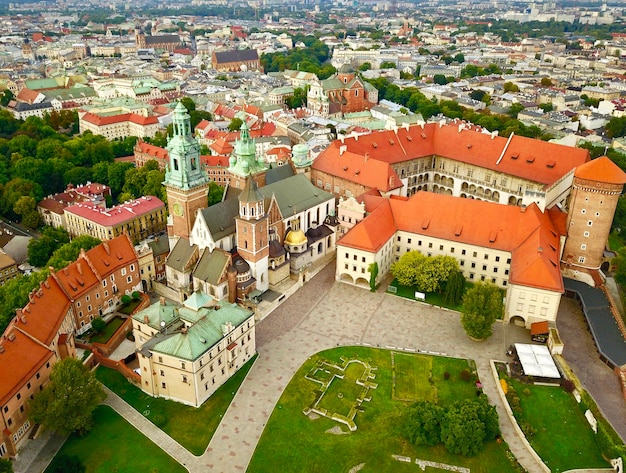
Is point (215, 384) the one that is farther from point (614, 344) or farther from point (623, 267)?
point (623, 267)

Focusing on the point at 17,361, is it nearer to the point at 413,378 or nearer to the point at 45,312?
the point at 45,312

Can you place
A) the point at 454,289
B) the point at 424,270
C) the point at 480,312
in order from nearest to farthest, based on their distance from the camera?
1. the point at 480,312
2. the point at 454,289
3. the point at 424,270

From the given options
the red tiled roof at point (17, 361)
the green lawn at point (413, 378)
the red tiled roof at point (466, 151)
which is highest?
the red tiled roof at point (466, 151)

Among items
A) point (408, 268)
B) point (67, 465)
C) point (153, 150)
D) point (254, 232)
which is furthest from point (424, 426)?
point (153, 150)

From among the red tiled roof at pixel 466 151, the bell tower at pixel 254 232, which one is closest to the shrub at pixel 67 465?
the bell tower at pixel 254 232

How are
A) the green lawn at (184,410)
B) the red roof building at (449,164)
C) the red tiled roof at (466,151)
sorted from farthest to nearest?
1. the red tiled roof at (466,151)
2. the red roof building at (449,164)
3. the green lawn at (184,410)

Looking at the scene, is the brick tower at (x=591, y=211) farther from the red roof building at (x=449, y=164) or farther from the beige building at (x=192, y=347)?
the beige building at (x=192, y=347)

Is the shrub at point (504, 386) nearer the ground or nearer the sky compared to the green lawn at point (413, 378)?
nearer the sky
